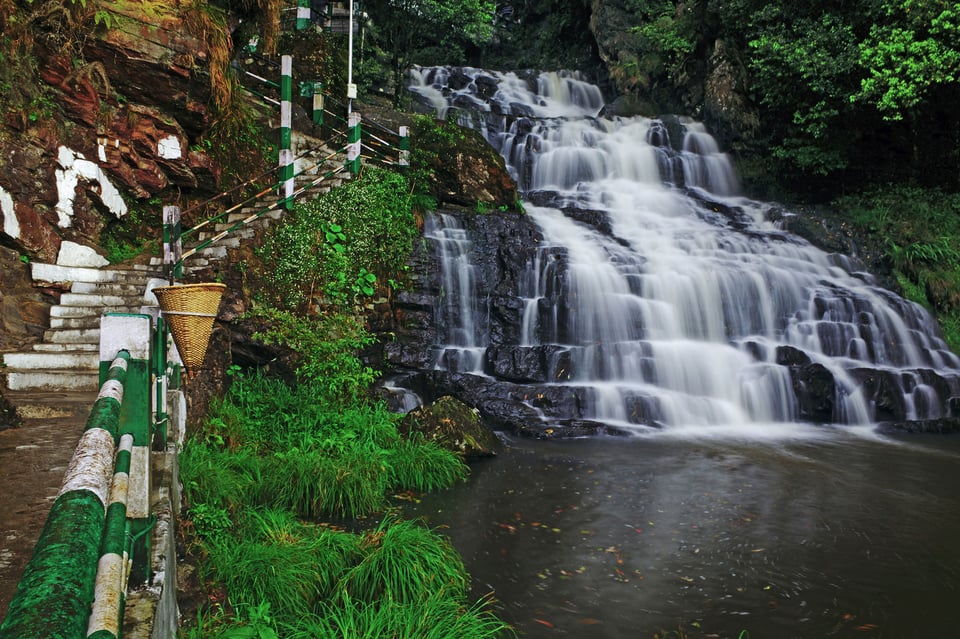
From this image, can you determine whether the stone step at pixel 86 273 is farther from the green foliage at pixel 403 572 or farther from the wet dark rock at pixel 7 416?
the green foliage at pixel 403 572

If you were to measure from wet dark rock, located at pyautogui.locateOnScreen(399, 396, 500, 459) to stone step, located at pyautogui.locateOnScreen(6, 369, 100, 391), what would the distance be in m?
3.42

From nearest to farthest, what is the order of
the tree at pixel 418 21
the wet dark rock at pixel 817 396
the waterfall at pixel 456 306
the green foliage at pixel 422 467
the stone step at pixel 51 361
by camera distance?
1. the stone step at pixel 51 361
2. the green foliage at pixel 422 467
3. the waterfall at pixel 456 306
4. the wet dark rock at pixel 817 396
5. the tree at pixel 418 21

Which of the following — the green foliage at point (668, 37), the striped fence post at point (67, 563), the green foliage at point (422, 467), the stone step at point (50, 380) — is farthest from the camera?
the green foliage at point (668, 37)

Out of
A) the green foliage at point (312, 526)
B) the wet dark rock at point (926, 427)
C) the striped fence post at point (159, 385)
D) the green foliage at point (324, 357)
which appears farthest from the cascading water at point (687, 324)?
the striped fence post at point (159, 385)

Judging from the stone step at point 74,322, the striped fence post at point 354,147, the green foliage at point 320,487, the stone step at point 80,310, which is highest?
the striped fence post at point 354,147

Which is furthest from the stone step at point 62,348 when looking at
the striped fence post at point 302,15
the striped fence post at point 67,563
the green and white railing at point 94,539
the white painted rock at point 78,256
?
the striped fence post at point 302,15

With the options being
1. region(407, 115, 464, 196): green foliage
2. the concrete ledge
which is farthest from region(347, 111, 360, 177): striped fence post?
the concrete ledge

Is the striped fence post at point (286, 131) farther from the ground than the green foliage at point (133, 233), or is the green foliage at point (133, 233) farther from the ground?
the striped fence post at point (286, 131)

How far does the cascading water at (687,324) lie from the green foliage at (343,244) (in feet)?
3.64

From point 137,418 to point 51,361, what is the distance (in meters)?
5.23

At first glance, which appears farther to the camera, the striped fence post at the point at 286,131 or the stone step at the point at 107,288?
the striped fence post at the point at 286,131

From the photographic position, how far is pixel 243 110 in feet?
37.6

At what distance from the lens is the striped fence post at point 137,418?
2279 mm

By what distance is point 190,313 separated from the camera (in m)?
4.10
